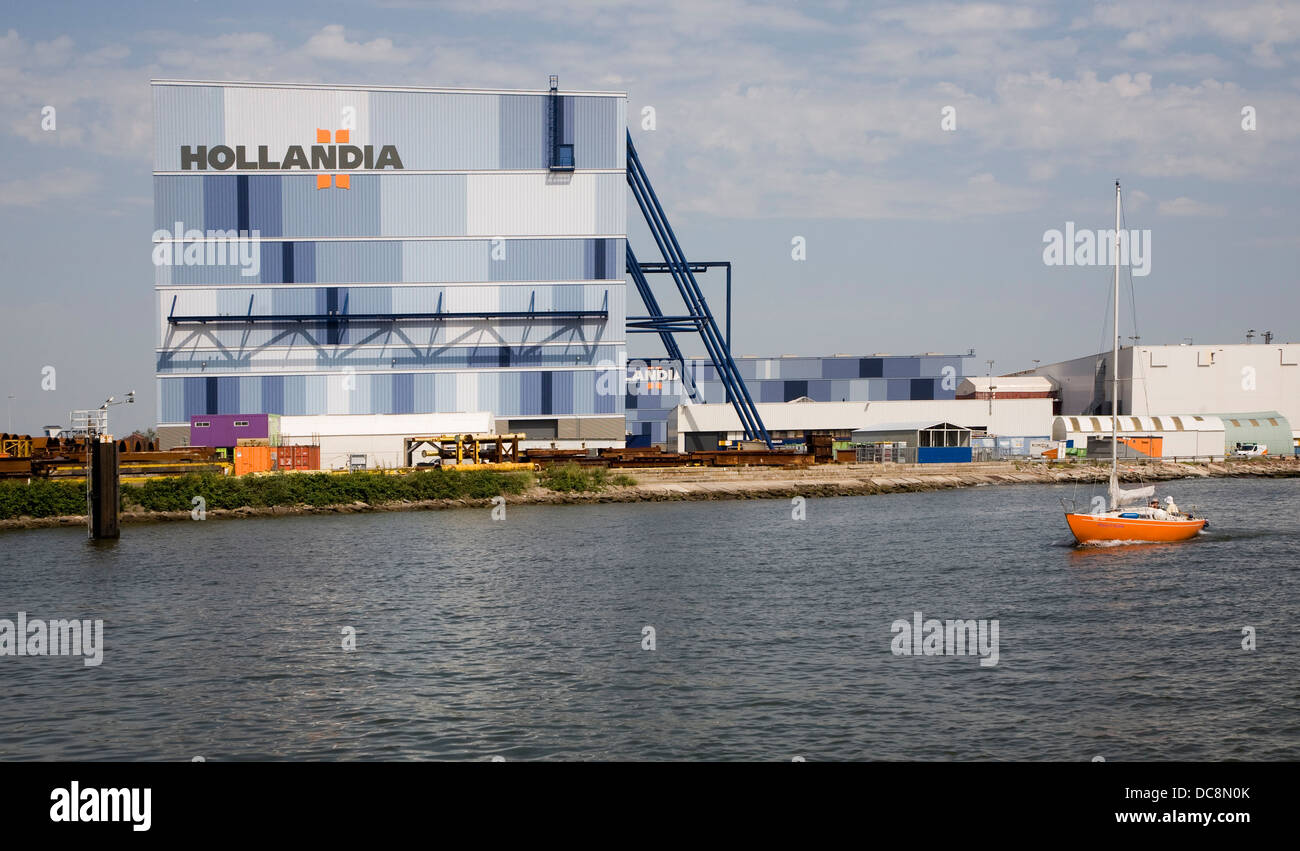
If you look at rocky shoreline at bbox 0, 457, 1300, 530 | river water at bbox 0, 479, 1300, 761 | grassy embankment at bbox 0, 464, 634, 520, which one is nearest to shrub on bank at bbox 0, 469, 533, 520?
grassy embankment at bbox 0, 464, 634, 520

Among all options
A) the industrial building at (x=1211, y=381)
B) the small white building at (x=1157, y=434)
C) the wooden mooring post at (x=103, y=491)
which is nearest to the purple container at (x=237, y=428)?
the wooden mooring post at (x=103, y=491)

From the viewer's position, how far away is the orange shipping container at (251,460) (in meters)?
65.6

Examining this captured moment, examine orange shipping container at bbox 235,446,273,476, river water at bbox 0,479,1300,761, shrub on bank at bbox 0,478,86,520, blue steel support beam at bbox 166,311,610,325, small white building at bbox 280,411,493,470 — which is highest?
blue steel support beam at bbox 166,311,610,325

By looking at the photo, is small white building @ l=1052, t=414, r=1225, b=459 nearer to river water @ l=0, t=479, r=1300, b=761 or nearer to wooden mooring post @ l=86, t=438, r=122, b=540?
river water @ l=0, t=479, r=1300, b=761

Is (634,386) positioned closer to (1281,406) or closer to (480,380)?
(480,380)

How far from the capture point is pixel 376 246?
7944 cm

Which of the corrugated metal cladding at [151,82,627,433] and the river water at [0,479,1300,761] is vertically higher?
the corrugated metal cladding at [151,82,627,433]

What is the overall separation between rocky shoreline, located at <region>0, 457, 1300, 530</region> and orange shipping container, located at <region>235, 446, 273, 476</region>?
7633 mm

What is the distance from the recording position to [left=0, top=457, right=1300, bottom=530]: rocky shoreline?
59031 millimetres

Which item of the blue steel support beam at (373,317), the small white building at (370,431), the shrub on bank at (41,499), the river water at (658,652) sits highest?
the blue steel support beam at (373,317)

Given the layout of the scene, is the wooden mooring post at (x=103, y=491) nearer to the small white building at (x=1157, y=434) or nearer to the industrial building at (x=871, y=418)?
the industrial building at (x=871, y=418)

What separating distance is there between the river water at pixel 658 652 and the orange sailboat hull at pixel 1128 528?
662mm

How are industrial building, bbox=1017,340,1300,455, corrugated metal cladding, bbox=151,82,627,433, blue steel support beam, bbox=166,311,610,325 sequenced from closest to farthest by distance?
corrugated metal cladding, bbox=151,82,627,433
blue steel support beam, bbox=166,311,610,325
industrial building, bbox=1017,340,1300,455

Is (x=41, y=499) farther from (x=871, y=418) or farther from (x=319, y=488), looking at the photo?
(x=871, y=418)
